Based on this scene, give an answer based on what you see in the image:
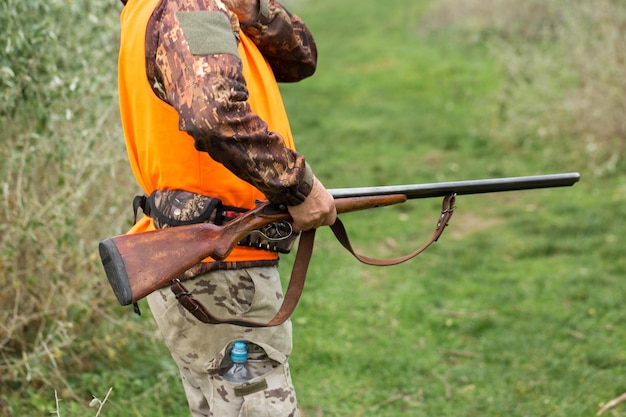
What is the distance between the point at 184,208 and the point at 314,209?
43 centimetres

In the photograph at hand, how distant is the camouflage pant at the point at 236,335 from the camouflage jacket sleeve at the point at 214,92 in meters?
0.41

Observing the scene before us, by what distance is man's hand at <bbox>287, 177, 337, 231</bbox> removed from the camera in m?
2.73

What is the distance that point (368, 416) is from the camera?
15.0 feet

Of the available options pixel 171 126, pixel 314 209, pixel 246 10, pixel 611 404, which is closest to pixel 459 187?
pixel 314 209

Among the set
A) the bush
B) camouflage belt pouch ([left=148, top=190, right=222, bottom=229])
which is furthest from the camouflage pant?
the bush

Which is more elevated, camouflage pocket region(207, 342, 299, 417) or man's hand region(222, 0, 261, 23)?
man's hand region(222, 0, 261, 23)

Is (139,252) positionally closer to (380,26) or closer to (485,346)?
(485,346)

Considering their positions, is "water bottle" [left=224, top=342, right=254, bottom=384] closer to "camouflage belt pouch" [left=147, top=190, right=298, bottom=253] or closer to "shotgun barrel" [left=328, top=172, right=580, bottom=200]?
"camouflage belt pouch" [left=147, top=190, right=298, bottom=253]

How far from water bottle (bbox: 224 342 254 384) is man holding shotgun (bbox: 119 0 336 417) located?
0.02 m

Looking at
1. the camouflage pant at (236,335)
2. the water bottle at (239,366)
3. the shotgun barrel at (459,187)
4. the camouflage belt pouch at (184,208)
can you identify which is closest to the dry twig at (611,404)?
the shotgun barrel at (459,187)

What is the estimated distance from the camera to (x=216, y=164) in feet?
9.09

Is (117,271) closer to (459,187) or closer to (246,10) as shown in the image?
(246,10)

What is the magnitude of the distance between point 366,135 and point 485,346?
219 inches

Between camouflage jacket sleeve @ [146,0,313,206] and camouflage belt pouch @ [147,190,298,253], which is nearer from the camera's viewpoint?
camouflage jacket sleeve @ [146,0,313,206]
